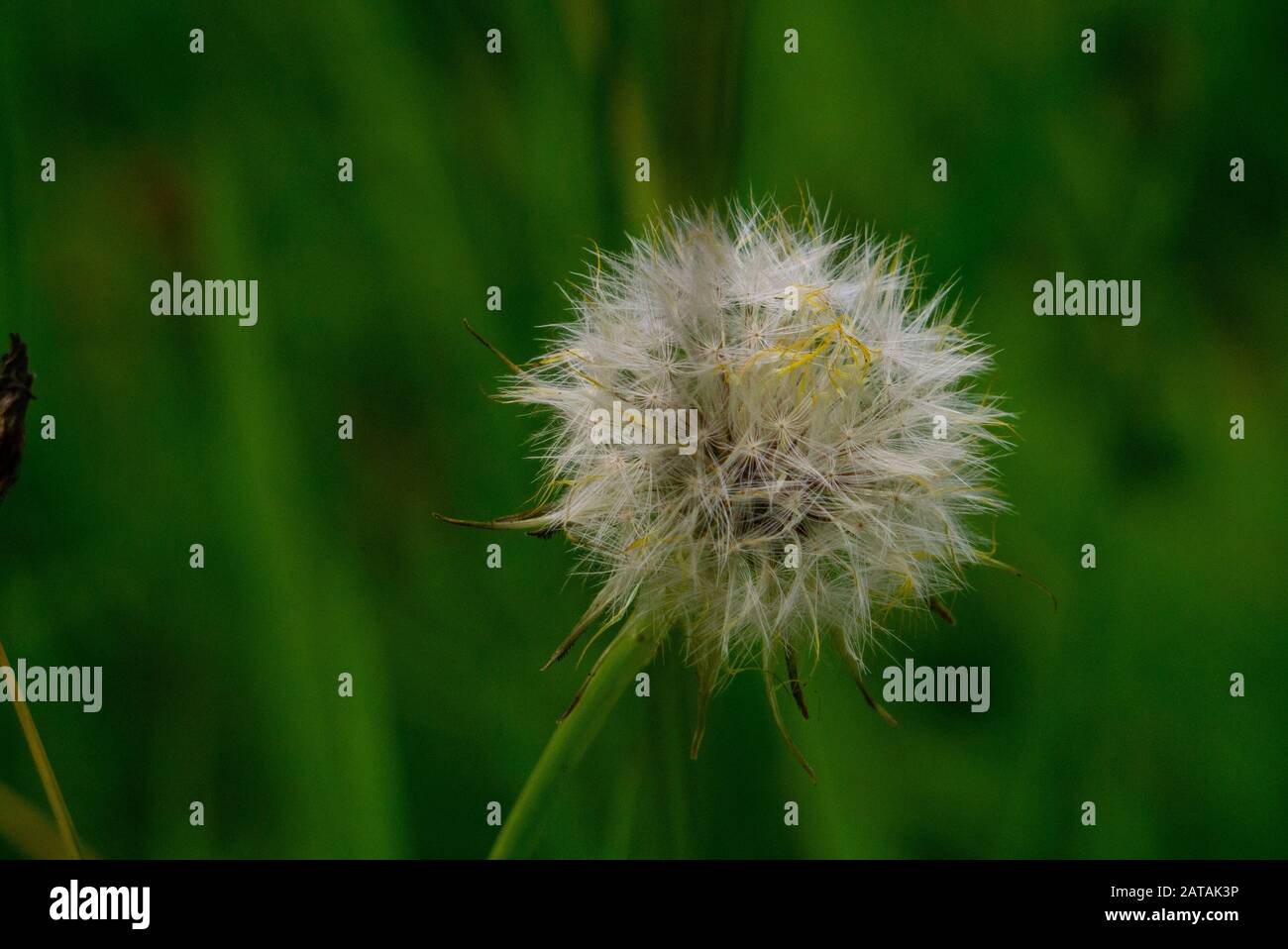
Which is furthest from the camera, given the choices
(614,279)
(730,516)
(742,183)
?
(742,183)

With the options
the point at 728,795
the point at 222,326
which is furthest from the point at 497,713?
the point at 222,326

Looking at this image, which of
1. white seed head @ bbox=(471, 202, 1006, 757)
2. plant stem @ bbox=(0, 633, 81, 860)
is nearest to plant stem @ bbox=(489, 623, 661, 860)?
white seed head @ bbox=(471, 202, 1006, 757)

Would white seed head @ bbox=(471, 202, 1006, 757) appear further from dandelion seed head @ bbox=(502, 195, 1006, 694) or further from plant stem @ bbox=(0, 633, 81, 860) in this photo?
plant stem @ bbox=(0, 633, 81, 860)

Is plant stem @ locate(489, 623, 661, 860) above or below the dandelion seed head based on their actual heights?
below

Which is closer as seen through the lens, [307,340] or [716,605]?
[716,605]

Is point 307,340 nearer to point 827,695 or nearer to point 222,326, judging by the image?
point 222,326
